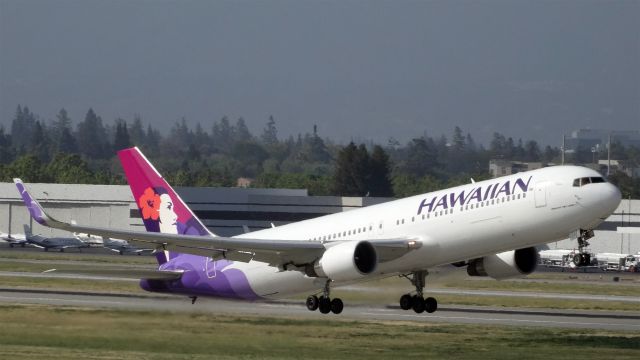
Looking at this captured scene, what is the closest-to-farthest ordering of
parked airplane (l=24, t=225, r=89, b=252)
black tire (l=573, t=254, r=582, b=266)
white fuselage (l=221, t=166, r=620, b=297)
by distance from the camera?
black tire (l=573, t=254, r=582, b=266) < white fuselage (l=221, t=166, r=620, b=297) < parked airplane (l=24, t=225, r=89, b=252)

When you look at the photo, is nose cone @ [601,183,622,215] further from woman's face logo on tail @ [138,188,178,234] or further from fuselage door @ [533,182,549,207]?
woman's face logo on tail @ [138,188,178,234]

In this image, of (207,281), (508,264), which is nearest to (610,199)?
(508,264)

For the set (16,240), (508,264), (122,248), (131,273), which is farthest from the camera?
(16,240)

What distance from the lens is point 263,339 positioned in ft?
175

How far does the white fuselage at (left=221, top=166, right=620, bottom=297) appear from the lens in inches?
1777

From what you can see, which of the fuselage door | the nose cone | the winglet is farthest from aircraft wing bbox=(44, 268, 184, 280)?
the nose cone

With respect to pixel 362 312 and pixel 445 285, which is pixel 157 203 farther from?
pixel 362 312

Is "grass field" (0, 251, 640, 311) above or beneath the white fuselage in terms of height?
beneath

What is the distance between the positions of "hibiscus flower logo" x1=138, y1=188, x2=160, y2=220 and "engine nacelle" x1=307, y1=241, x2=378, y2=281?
11087mm

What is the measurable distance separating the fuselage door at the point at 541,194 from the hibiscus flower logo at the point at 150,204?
18.4 metres

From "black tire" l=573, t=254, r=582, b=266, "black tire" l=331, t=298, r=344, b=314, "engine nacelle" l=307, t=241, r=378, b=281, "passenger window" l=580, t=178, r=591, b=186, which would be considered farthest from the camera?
"black tire" l=331, t=298, r=344, b=314

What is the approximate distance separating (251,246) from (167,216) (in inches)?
331

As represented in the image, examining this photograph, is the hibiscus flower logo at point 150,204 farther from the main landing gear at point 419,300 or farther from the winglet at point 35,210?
the main landing gear at point 419,300

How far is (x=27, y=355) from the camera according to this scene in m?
47.5
